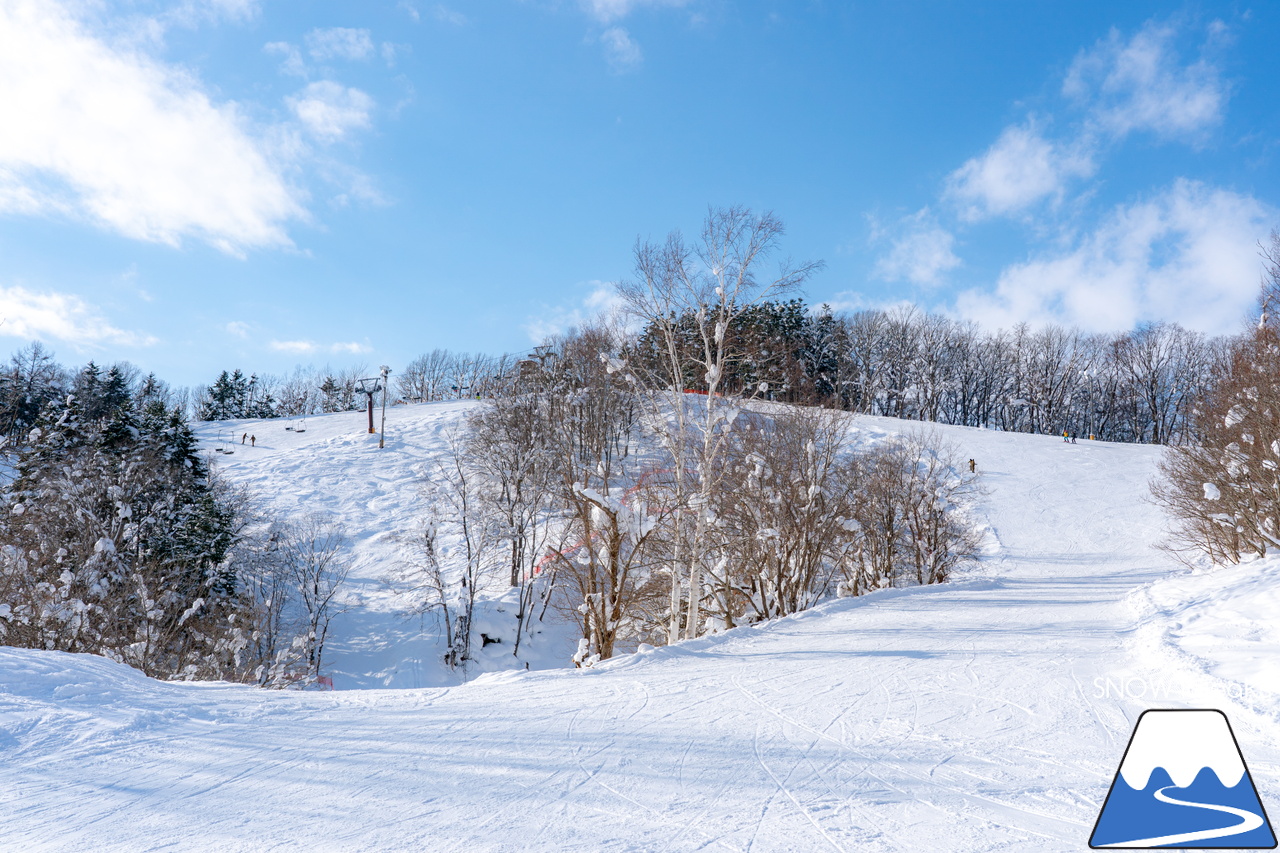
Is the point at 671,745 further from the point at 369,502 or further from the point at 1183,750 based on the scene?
the point at 369,502

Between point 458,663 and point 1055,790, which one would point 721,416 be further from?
point 458,663

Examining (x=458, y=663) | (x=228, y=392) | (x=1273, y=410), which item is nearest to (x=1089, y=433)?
(x=1273, y=410)

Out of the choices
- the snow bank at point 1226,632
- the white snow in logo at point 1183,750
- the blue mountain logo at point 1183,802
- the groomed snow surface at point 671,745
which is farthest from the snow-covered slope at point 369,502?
the blue mountain logo at point 1183,802

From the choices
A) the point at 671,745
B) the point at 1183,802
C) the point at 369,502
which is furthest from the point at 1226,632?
the point at 369,502

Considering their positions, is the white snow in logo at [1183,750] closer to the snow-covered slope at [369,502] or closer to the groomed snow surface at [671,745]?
the groomed snow surface at [671,745]

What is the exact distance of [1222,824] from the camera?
12.7 ft

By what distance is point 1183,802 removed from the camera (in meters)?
4.04

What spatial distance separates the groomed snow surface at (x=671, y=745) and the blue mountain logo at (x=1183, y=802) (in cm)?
16

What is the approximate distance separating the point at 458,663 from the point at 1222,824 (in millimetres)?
24890

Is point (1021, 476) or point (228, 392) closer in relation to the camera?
point (1021, 476)

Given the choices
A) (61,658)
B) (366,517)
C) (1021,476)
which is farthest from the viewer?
(1021,476)

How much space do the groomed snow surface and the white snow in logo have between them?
0.57 ft

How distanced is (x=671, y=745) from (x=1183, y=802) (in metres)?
3.52

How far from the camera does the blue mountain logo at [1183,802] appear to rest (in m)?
3.76
